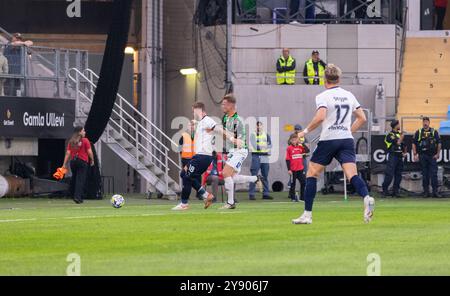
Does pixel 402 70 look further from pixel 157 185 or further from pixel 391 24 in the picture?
pixel 157 185

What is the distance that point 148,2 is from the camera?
4169 cm

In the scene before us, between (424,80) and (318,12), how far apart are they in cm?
432

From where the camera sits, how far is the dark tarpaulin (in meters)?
32.4

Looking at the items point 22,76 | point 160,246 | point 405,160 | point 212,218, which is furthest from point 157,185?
point 160,246

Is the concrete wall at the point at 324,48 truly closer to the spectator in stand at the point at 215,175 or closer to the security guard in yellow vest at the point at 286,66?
the security guard in yellow vest at the point at 286,66

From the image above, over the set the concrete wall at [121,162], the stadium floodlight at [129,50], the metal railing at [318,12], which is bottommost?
the concrete wall at [121,162]

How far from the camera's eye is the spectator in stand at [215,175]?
31.3 meters

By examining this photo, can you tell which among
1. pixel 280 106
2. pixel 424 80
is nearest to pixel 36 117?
pixel 280 106

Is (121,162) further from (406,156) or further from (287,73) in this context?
(406,156)

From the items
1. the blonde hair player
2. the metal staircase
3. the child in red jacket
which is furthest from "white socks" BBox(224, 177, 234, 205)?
the metal staircase

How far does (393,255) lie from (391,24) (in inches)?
1156

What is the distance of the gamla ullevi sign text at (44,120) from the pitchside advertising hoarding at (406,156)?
29.1 ft

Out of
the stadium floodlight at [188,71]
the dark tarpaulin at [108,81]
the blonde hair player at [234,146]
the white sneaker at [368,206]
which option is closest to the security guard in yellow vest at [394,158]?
the dark tarpaulin at [108,81]

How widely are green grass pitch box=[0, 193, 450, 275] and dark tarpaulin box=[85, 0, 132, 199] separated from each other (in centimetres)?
1133
